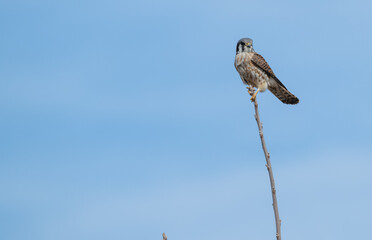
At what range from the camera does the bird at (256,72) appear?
10500mm

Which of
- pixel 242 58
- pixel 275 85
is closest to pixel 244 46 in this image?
pixel 242 58

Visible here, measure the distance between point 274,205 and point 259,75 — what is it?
6.90 m

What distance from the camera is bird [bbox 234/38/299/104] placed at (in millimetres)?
10500

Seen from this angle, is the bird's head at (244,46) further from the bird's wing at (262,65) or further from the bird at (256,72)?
the bird's wing at (262,65)

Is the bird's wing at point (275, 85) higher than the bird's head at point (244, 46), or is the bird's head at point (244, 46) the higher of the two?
the bird's head at point (244, 46)

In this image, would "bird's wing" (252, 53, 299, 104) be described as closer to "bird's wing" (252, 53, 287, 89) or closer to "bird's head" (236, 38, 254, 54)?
"bird's wing" (252, 53, 287, 89)

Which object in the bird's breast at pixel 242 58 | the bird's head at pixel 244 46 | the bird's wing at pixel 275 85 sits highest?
A: the bird's head at pixel 244 46

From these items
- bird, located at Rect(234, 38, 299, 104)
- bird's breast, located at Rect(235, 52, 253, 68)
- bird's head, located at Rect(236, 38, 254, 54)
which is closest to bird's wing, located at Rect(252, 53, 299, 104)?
bird, located at Rect(234, 38, 299, 104)

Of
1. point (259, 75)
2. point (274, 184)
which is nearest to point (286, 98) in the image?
point (259, 75)

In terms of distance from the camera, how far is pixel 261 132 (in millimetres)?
4594

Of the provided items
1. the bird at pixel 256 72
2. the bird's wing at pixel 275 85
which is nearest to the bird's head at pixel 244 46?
the bird at pixel 256 72

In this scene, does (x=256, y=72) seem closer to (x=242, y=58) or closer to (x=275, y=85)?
(x=242, y=58)

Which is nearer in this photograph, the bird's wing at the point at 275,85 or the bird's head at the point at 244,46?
the bird's wing at the point at 275,85

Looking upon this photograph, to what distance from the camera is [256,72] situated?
10.5m
